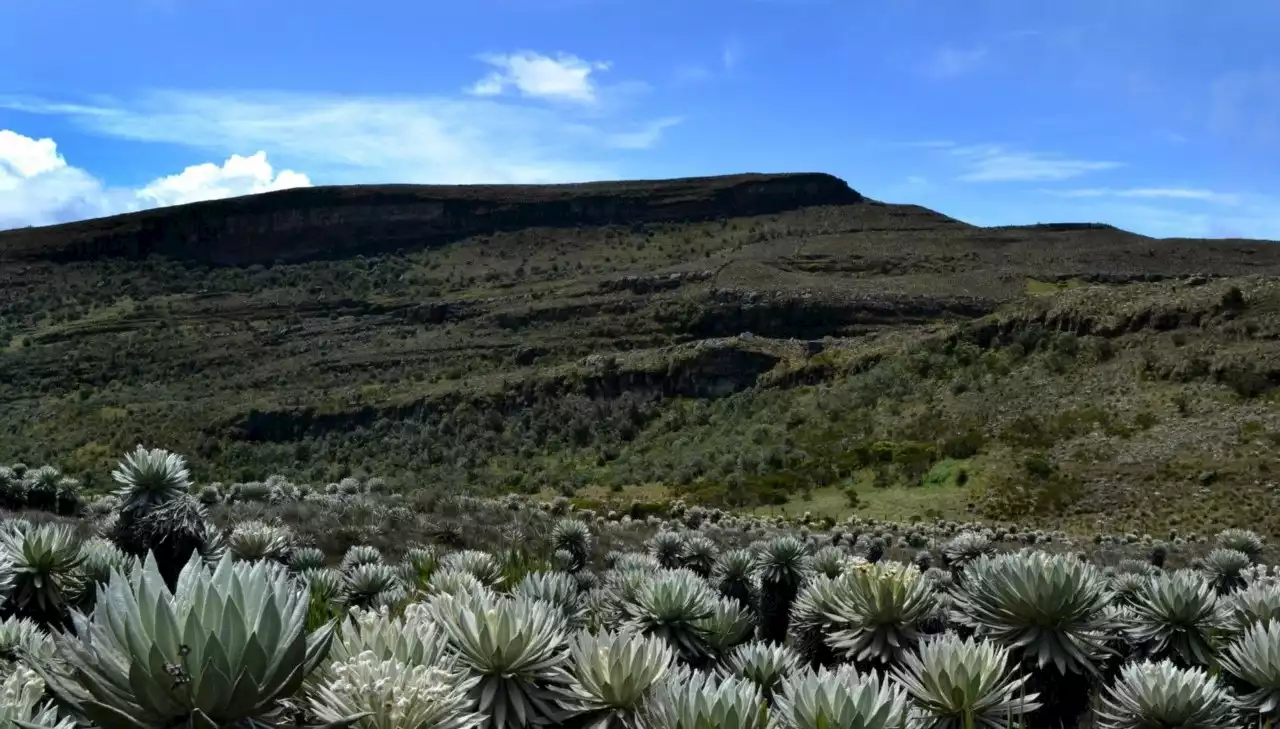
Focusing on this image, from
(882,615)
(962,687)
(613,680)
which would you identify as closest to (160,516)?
(613,680)

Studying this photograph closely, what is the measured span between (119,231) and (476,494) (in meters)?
51.9

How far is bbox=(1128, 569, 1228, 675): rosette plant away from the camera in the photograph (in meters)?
4.43

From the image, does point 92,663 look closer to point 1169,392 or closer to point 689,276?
point 1169,392

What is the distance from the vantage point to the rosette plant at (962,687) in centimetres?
305

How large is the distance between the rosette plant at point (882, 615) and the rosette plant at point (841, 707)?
1408 millimetres

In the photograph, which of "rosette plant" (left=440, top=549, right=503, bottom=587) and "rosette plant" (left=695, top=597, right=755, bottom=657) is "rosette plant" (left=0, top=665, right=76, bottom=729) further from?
"rosette plant" (left=440, top=549, right=503, bottom=587)

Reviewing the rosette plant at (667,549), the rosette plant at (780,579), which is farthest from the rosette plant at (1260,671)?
the rosette plant at (667,549)

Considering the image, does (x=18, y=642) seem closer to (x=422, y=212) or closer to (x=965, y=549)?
(x=965, y=549)

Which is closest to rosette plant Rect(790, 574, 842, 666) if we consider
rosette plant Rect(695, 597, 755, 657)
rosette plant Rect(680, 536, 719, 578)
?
rosette plant Rect(695, 597, 755, 657)

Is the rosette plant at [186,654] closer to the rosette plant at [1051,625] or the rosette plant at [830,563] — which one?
the rosette plant at [1051,625]

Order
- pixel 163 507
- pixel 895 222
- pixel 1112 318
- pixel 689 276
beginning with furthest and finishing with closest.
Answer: pixel 895 222 → pixel 689 276 → pixel 1112 318 → pixel 163 507

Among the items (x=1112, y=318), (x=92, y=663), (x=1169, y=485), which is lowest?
(x=1169, y=485)

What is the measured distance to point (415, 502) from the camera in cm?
1878

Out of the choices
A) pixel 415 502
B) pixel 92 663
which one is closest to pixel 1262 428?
pixel 415 502
